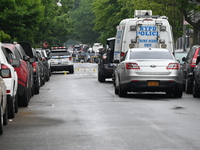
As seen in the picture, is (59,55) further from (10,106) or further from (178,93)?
(10,106)

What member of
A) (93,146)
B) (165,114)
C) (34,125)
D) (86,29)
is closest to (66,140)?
(93,146)

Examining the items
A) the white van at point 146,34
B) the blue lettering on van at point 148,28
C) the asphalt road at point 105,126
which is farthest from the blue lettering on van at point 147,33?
the asphalt road at point 105,126

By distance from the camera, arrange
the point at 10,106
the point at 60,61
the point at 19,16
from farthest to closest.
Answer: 1. the point at 60,61
2. the point at 19,16
3. the point at 10,106

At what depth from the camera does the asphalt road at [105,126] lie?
10.1m

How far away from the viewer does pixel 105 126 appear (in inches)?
497

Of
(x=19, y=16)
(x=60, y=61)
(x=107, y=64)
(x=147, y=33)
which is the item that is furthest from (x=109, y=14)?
(x=147, y=33)

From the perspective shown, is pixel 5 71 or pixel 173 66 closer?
pixel 5 71

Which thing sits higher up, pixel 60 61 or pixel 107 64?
pixel 107 64

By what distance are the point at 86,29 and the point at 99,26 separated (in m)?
35.8

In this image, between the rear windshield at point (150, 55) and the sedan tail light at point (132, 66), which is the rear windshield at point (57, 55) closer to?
the rear windshield at point (150, 55)

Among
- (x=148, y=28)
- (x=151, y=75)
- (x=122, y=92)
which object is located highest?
(x=148, y=28)

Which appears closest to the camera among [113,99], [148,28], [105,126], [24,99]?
[105,126]

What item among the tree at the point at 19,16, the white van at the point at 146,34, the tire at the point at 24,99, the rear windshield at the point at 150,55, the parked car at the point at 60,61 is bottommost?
the parked car at the point at 60,61

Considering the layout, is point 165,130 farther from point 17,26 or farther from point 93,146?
point 17,26
